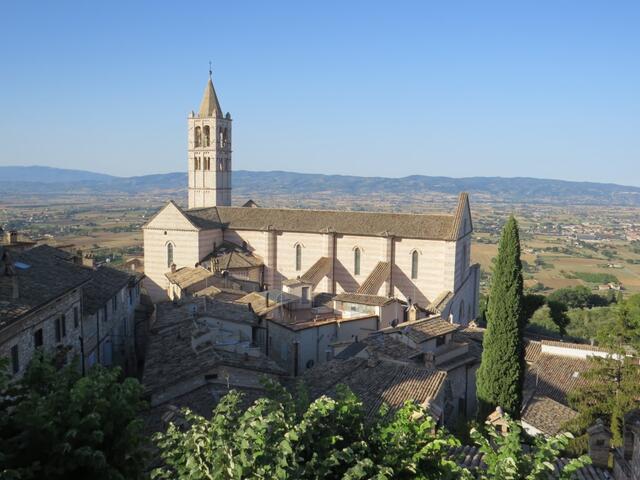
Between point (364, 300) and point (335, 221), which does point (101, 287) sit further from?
point (335, 221)

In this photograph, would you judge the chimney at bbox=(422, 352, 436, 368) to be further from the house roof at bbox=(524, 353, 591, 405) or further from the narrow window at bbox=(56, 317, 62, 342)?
the narrow window at bbox=(56, 317, 62, 342)

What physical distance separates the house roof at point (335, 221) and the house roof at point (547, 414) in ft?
50.4

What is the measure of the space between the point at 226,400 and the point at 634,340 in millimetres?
18003

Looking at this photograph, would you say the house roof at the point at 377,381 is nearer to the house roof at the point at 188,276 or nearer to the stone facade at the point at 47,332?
the stone facade at the point at 47,332

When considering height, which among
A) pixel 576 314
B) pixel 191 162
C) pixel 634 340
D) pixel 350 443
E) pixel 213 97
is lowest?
pixel 576 314

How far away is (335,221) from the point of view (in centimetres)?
4256

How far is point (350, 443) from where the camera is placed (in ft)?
27.8

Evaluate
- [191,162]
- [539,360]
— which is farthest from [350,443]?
[191,162]

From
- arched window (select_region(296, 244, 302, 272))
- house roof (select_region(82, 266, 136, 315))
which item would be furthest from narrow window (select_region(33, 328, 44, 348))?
arched window (select_region(296, 244, 302, 272))

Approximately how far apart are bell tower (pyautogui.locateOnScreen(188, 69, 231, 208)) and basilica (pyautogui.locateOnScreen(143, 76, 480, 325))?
28.5 feet

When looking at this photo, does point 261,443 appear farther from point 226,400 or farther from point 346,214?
point 346,214

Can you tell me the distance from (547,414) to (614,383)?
309 cm

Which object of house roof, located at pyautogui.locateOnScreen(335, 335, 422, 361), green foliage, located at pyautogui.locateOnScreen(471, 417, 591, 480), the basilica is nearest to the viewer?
green foliage, located at pyautogui.locateOnScreen(471, 417, 591, 480)

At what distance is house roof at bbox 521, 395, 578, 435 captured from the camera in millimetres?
21469
